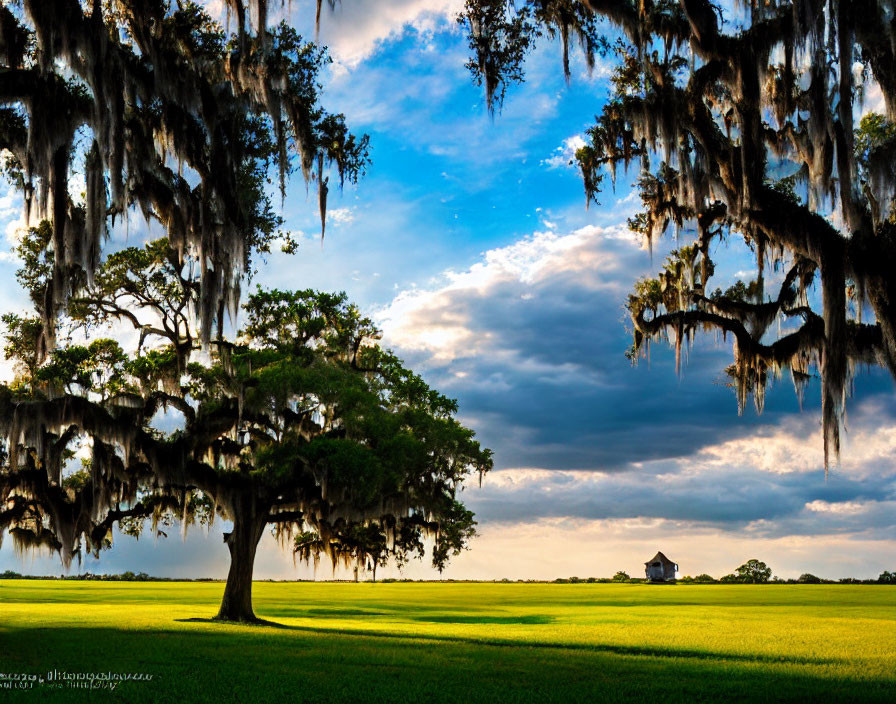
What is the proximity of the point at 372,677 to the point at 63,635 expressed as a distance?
10.6m

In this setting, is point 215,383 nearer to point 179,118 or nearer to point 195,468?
point 195,468

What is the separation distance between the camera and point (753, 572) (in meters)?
87.9

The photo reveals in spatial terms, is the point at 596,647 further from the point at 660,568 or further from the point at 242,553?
the point at 660,568

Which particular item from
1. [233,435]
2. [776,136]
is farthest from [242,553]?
[776,136]

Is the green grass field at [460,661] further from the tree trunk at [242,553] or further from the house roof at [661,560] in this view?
the house roof at [661,560]

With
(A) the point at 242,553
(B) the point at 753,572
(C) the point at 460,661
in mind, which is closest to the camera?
(C) the point at 460,661

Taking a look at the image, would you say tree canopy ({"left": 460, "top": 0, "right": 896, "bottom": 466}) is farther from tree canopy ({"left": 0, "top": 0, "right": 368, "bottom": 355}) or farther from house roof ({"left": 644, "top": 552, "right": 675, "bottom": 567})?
house roof ({"left": 644, "top": 552, "right": 675, "bottom": 567})

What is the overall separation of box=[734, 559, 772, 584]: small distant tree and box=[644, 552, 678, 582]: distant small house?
31.5 ft

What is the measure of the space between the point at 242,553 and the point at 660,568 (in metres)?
84.9

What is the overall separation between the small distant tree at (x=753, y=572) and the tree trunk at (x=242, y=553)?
73.5 meters

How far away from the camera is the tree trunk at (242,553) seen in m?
22.8

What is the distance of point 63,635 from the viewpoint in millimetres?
17906

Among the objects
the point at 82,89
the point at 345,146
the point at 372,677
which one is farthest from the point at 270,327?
the point at 372,677

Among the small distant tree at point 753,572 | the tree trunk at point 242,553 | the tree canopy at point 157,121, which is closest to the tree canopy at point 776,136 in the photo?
the tree canopy at point 157,121
